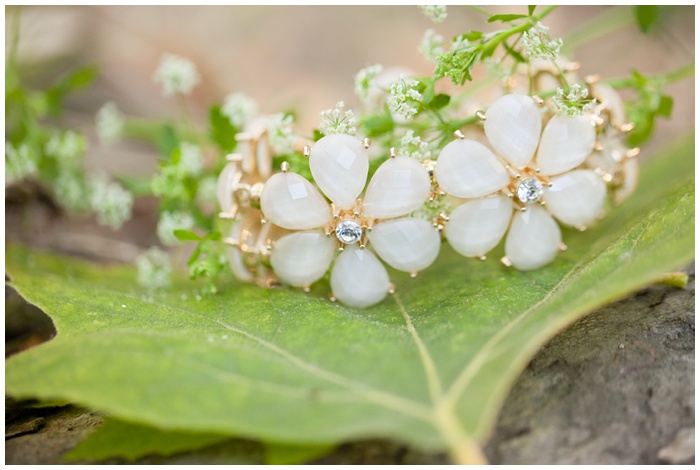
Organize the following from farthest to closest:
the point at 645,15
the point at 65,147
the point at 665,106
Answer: the point at 65,147, the point at 645,15, the point at 665,106

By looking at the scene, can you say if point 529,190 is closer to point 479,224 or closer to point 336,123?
point 479,224

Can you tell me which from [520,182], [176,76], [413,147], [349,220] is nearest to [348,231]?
[349,220]

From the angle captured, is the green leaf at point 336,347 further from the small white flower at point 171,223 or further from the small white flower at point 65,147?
the small white flower at point 65,147

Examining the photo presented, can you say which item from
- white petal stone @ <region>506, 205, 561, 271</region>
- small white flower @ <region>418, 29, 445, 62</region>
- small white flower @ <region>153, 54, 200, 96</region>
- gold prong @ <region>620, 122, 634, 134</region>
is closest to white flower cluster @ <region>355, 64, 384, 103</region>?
small white flower @ <region>418, 29, 445, 62</region>

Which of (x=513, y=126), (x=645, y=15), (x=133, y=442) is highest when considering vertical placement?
(x=645, y=15)

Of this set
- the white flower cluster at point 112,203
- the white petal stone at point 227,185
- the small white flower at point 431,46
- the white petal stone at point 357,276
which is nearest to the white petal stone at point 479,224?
the white petal stone at point 357,276

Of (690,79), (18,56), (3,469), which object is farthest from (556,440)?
(18,56)

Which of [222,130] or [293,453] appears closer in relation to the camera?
[293,453]

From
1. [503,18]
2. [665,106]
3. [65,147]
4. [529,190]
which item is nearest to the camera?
[503,18]
